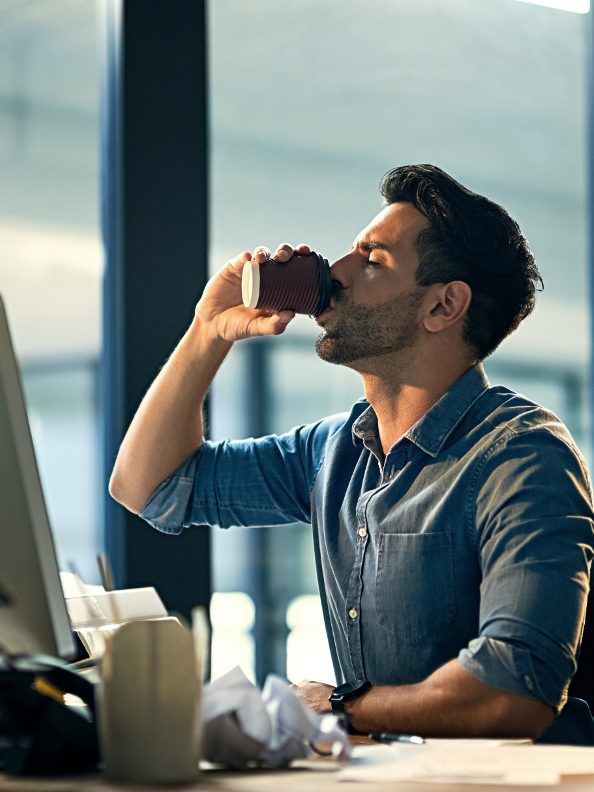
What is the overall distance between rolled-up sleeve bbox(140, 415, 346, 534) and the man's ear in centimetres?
25

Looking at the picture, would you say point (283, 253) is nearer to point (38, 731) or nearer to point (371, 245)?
point (371, 245)

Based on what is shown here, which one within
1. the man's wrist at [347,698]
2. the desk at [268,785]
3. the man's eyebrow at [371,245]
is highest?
the man's eyebrow at [371,245]

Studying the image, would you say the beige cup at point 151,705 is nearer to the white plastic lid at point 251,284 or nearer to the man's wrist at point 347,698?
the man's wrist at point 347,698

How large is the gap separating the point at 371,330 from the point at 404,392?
0.11 meters

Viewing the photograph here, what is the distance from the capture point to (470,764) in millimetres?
1000

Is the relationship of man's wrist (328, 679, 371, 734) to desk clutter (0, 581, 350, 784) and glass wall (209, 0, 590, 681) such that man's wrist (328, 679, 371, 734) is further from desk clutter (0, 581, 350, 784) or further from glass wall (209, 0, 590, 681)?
glass wall (209, 0, 590, 681)

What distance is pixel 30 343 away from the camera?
2.58m

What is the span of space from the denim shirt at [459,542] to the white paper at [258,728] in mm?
418

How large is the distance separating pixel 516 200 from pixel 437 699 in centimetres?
257

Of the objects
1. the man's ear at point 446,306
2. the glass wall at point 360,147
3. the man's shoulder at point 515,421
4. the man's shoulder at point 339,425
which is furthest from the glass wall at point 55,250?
the man's shoulder at point 515,421

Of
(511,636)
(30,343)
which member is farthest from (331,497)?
(30,343)

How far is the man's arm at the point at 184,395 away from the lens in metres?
2.04

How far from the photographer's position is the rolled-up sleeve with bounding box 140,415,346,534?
207cm

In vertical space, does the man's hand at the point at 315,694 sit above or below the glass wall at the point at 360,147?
below
